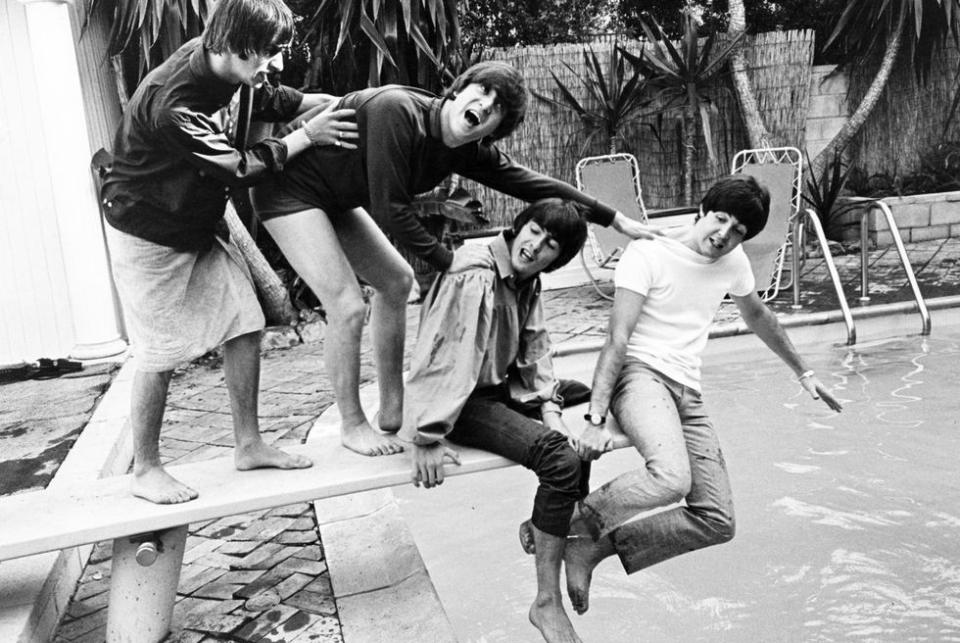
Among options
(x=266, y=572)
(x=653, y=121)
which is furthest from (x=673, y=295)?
(x=653, y=121)

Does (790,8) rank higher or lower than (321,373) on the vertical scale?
higher

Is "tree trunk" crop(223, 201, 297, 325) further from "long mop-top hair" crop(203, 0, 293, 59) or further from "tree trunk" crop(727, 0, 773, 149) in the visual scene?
"tree trunk" crop(727, 0, 773, 149)

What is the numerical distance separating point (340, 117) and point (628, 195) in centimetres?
459

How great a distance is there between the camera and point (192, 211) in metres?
2.47

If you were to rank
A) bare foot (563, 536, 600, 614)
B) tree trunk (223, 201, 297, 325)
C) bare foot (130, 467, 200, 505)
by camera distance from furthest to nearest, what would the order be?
tree trunk (223, 201, 297, 325) < bare foot (563, 536, 600, 614) < bare foot (130, 467, 200, 505)

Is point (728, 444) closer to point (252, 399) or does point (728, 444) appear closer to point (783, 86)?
point (252, 399)

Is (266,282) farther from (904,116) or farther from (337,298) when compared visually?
(904,116)

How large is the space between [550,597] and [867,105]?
7.98 metres

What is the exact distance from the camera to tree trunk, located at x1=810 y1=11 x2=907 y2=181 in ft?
28.9

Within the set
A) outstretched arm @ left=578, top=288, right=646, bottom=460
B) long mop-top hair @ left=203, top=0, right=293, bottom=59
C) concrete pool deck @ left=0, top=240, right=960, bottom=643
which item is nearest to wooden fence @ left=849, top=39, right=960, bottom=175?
concrete pool deck @ left=0, top=240, right=960, bottom=643

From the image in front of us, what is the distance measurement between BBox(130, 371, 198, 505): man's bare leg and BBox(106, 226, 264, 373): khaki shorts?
4cm

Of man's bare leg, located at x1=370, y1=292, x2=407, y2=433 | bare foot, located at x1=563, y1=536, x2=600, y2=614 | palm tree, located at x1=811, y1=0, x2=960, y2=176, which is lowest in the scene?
bare foot, located at x1=563, y1=536, x2=600, y2=614

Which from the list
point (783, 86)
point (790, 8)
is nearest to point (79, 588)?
point (783, 86)

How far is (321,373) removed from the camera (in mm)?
5133
